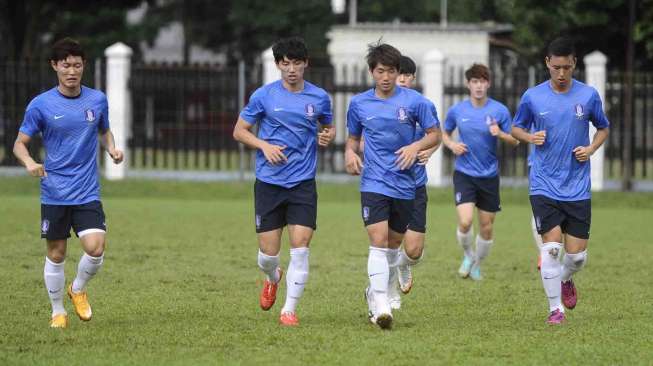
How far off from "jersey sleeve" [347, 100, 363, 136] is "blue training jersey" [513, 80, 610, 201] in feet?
4.53

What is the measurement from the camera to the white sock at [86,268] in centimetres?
1029

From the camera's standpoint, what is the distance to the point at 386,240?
1037 cm

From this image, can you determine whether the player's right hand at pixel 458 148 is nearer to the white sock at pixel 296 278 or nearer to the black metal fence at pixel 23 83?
the white sock at pixel 296 278

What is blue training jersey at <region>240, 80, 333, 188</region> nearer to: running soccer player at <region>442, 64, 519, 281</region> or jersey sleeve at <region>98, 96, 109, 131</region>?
jersey sleeve at <region>98, 96, 109, 131</region>

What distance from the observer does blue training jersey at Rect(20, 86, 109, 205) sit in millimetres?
10148

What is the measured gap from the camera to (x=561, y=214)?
418 inches

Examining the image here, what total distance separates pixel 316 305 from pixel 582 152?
2.69 meters

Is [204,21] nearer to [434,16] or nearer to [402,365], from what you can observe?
[434,16]

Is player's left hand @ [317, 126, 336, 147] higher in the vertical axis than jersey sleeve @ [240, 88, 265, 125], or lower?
lower

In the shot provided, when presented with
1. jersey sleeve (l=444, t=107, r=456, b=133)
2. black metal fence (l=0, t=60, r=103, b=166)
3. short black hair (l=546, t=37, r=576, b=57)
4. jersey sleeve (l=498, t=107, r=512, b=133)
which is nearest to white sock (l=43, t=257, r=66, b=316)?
short black hair (l=546, t=37, r=576, b=57)

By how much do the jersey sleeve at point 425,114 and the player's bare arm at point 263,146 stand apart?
1.05 meters

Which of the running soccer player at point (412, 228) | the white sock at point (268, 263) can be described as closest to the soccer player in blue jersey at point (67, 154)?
the white sock at point (268, 263)

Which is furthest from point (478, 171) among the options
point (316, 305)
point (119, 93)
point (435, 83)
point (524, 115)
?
point (119, 93)

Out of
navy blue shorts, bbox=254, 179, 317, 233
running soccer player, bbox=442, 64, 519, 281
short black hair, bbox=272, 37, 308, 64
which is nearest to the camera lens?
short black hair, bbox=272, 37, 308, 64
